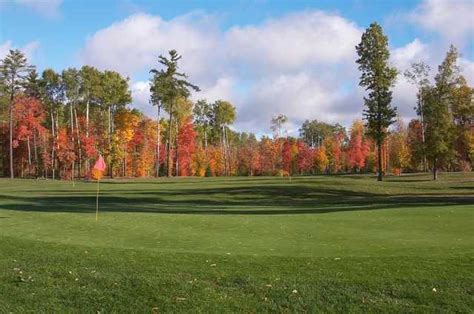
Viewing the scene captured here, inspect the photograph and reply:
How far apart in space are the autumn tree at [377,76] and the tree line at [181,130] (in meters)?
0.10

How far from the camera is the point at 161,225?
19.7 metres

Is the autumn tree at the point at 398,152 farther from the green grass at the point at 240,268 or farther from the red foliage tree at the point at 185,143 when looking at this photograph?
the green grass at the point at 240,268

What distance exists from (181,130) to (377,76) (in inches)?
1971

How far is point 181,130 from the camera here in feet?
325

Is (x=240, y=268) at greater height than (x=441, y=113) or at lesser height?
lesser

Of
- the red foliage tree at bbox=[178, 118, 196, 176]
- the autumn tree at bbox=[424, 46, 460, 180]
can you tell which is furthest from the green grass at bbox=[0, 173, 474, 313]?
the red foliage tree at bbox=[178, 118, 196, 176]

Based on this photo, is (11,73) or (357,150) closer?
(11,73)

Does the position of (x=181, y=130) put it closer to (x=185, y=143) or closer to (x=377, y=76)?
(x=185, y=143)

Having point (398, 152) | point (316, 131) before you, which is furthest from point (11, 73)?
point (316, 131)

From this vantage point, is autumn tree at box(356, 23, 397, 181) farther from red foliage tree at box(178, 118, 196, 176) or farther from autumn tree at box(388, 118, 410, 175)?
red foliage tree at box(178, 118, 196, 176)

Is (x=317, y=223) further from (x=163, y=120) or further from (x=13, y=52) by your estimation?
(x=163, y=120)

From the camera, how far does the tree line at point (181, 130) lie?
55781 mm

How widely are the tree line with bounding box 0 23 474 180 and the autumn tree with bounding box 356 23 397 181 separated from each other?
10 centimetres

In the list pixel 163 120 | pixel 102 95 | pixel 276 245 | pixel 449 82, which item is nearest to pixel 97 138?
pixel 102 95
